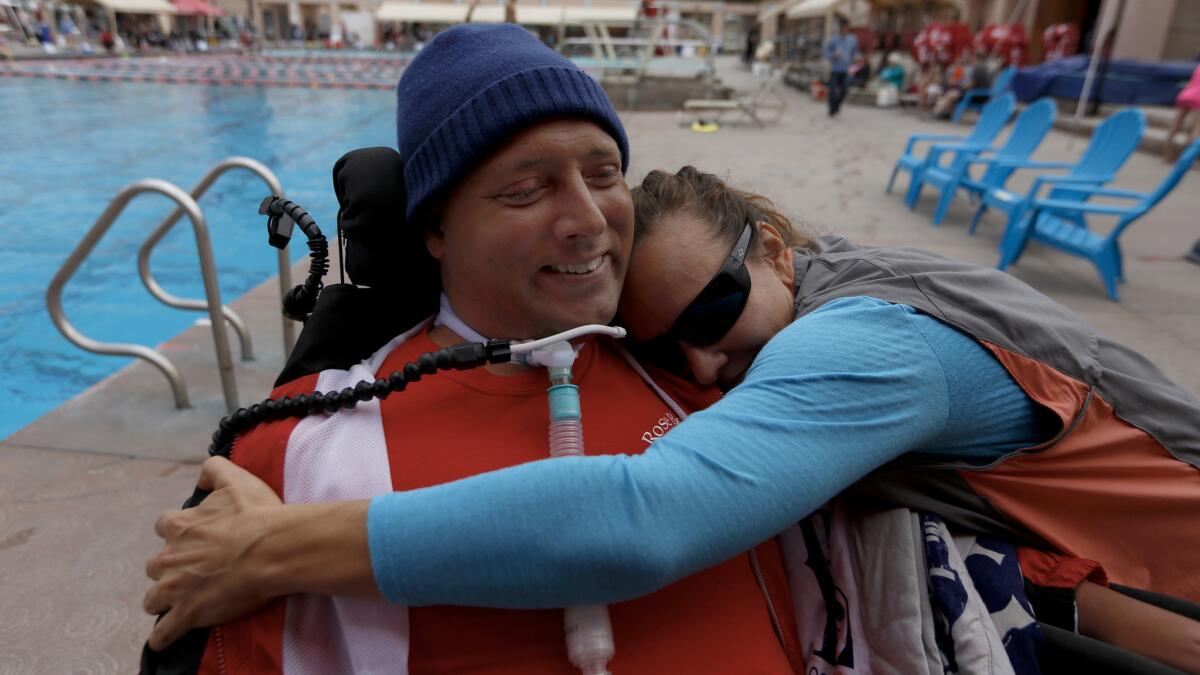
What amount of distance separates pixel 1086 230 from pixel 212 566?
6902 mm

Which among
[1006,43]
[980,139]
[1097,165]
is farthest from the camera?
[1006,43]

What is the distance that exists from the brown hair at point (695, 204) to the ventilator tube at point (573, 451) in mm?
403

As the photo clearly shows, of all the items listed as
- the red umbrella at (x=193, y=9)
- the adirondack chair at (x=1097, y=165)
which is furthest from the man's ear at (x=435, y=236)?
the red umbrella at (x=193, y=9)

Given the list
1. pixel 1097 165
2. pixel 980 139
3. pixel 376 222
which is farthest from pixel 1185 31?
pixel 376 222

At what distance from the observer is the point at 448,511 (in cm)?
110

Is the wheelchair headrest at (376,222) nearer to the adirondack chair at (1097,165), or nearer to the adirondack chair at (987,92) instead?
the adirondack chair at (1097,165)

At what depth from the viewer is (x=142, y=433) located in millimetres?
3656

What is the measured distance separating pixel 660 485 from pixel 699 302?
642 mm

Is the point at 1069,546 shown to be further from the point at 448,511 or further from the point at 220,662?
the point at 220,662

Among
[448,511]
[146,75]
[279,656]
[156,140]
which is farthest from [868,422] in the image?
[146,75]

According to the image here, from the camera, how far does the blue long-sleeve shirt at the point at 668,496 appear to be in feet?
3.55

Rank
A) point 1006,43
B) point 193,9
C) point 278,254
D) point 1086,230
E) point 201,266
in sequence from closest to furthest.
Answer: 1. point 201,266
2. point 278,254
3. point 1086,230
4. point 1006,43
5. point 193,9

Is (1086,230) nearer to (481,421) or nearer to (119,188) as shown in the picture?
(481,421)

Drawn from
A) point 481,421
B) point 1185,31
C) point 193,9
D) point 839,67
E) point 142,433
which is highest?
point 1185,31
